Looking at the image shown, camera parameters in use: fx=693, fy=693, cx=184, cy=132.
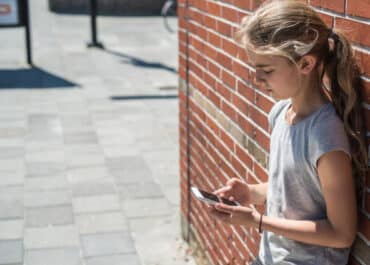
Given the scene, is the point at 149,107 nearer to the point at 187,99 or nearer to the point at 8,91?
the point at 8,91

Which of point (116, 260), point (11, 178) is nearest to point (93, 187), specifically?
point (11, 178)

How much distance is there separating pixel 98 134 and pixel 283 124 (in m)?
5.76

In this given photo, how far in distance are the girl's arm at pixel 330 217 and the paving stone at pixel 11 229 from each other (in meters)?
3.11

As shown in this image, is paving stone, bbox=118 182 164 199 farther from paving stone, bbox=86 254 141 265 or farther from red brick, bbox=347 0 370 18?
red brick, bbox=347 0 370 18

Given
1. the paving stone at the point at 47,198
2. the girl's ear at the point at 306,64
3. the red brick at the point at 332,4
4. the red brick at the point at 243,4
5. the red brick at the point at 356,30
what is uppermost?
the red brick at the point at 332,4

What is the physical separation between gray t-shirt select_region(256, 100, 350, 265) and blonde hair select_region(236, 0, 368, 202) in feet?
0.15

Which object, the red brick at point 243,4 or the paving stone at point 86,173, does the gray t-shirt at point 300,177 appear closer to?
the red brick at point 243,4

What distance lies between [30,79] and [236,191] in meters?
8.84

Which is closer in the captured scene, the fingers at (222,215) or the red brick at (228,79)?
the fingers at (222,215)

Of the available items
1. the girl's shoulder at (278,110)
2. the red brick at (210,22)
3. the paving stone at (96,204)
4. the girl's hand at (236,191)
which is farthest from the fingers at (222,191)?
the paving stone at (96,204)

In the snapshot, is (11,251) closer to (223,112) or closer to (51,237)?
(51,237)

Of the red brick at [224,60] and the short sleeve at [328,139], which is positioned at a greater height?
the short sleeve at [328,139]

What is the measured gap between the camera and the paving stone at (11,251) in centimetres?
463

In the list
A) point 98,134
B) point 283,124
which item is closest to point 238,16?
point 283,124
